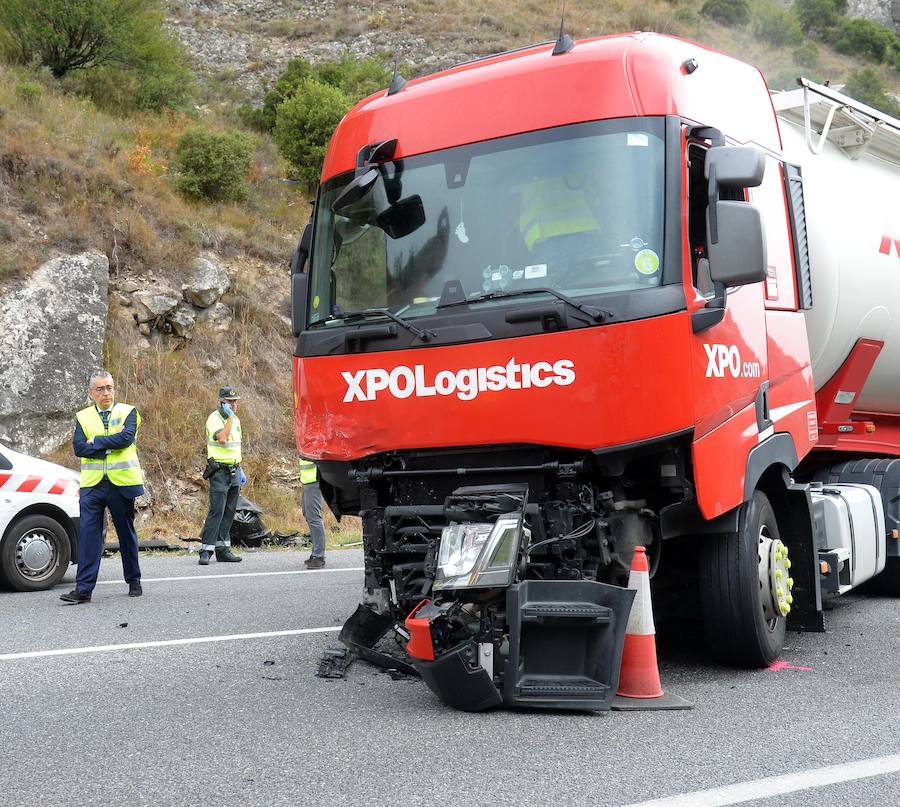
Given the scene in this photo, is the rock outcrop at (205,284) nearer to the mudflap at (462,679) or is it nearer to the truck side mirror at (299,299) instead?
the truck side mirror at (299,299)

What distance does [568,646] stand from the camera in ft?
15.7

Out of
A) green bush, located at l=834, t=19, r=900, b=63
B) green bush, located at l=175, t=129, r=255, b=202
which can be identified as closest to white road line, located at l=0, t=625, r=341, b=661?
green bush, located at l=175, t=129, r=255, b=202

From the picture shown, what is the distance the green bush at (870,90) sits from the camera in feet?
164

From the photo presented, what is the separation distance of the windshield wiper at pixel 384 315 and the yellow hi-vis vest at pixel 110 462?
3719 millimetres

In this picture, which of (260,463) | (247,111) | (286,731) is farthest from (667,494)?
(247,111)

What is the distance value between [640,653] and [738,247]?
2.01 m

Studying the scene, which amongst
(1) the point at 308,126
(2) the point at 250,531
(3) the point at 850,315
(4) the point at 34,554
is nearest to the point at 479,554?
(3) the point at 850,315

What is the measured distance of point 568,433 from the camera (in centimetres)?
503

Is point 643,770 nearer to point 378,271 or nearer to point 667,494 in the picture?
point 667,494

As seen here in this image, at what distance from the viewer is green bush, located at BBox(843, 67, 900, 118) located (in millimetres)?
50000

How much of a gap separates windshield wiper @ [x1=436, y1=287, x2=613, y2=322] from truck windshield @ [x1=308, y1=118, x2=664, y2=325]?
0.05 ft

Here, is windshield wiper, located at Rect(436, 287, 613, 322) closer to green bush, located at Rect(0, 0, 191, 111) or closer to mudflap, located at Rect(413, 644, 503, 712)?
mudflap, located at Rect(413, 644, 503, 712)

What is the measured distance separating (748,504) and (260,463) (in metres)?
13.6

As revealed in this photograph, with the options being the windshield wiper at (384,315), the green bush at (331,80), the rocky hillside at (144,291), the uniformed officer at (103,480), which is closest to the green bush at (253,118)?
the green bush at (331,80)
